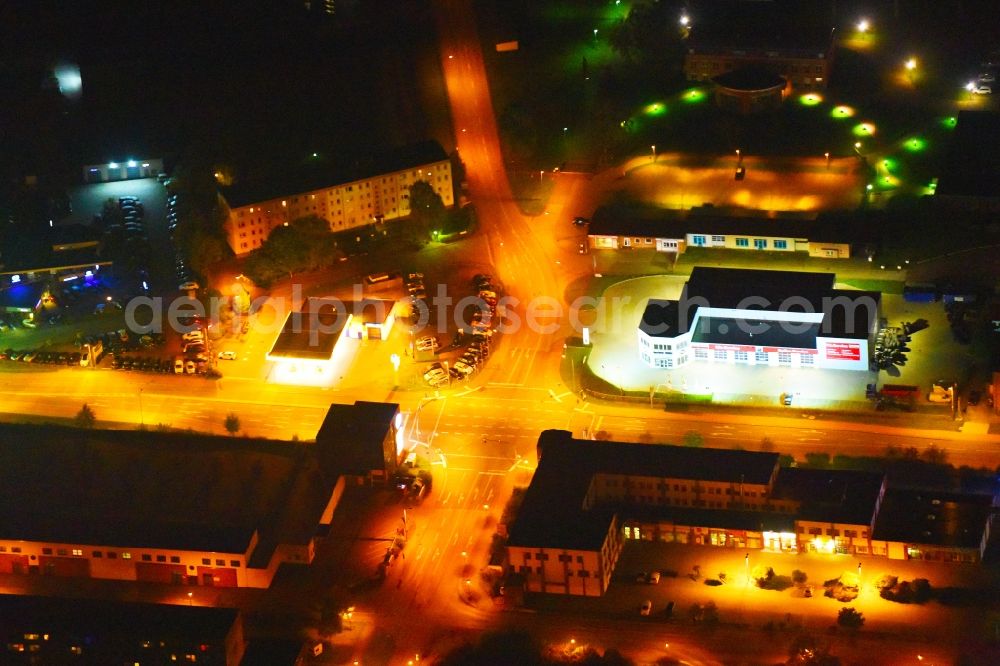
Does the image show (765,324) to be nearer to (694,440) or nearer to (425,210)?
(694,440)

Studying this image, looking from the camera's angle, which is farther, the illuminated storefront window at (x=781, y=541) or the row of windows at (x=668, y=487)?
the row of windows at (x=668, y=487)

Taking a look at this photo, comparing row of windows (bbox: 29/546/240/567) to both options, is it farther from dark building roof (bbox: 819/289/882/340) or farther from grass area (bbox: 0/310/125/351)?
dark building roof (bbox: 819/289/882/340)

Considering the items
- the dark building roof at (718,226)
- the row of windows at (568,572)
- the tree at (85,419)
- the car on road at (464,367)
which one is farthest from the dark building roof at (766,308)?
the tree at (85,419)

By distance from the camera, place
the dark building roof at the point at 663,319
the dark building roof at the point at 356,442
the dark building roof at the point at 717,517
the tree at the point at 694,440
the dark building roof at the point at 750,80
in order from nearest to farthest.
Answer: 1. the dark building roof at the point at 717,517
2. the dark building roof at the point at 356,442
3. the tree at the point at 694,440
4. the dark building roof at the point at 663,319
5. the dark building roof at the point at 750,80

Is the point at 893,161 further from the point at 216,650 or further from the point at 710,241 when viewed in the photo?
the point at 216,650

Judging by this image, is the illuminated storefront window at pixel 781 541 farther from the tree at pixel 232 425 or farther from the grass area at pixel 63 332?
the grass area at pixel 63 332

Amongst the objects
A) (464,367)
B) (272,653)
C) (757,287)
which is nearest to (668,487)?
(464,367)

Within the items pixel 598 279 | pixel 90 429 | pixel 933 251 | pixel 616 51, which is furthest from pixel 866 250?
pixel 90 429
